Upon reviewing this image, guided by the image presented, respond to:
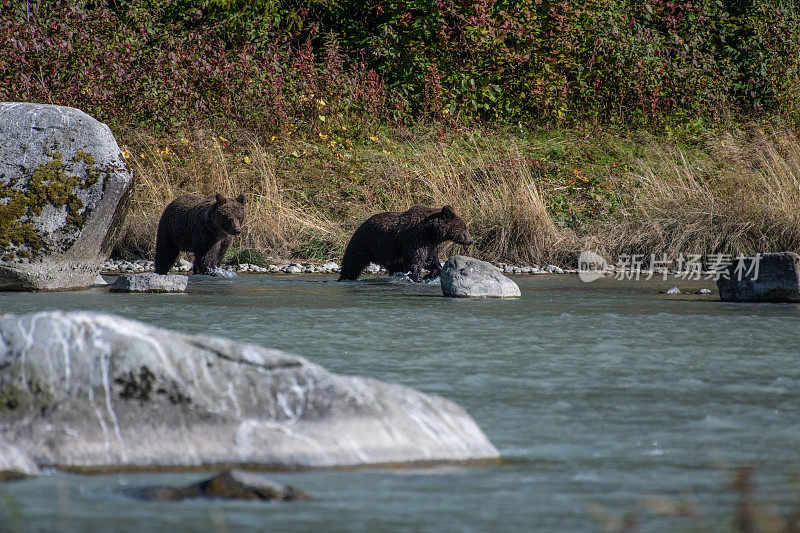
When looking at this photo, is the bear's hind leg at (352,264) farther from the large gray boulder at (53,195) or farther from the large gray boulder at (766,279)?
the large gray boulder at (766,279)

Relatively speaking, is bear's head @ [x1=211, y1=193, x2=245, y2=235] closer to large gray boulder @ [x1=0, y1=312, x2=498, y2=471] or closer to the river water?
the river water

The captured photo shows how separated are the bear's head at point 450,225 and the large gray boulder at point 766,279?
3.25 meters

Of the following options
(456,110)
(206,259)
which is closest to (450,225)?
(206,259)

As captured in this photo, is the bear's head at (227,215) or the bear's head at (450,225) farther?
the bear's head at (227,215)

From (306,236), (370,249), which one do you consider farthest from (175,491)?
(306,236)

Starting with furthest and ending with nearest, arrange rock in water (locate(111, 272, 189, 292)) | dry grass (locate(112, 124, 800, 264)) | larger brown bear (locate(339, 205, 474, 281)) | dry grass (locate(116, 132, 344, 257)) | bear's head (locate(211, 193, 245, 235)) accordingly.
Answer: dry grass (locate(116, 132, 344, 257))
dry grass (locate(112, 124, 800, 264))
bear's head (locate(211, 193, 245, 235))
larger brown bear (locate(339, 205, 474, 281))
rock in water (locate(111, 272, 189, 292))

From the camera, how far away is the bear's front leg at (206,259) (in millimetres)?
12759

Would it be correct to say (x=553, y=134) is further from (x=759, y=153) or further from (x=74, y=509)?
(x=74, y=509)

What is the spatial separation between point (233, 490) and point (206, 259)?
32.8 ft

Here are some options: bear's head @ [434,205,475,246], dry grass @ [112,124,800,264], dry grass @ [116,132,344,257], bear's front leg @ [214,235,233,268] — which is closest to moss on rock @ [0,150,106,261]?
bear's front leg @ [214,235,233,268]

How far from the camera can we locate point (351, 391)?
12.1 feet

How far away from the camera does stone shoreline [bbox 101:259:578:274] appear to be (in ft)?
44.5

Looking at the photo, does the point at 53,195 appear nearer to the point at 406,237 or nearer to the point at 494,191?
the point at 406,237

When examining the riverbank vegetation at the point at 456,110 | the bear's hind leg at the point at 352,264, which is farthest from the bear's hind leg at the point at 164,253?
the bear's hind leg at the point at 352,264
